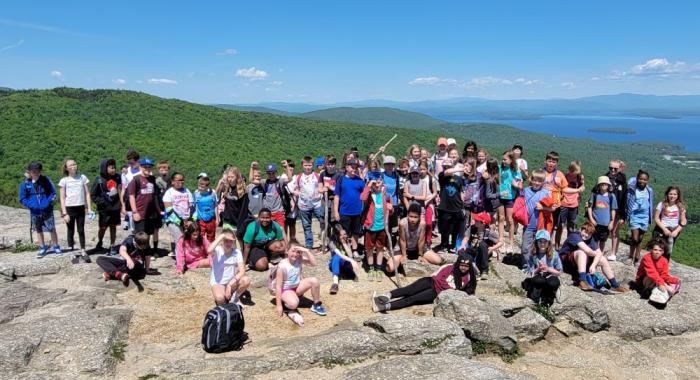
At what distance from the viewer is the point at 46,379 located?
5605 mm

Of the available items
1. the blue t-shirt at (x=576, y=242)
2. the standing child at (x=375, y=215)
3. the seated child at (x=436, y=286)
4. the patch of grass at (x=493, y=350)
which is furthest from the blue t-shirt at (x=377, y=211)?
the blue t-shirt at (x=576, y=242)

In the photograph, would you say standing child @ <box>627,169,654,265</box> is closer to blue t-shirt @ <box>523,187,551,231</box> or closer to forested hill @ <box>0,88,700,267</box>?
blue t-shirt @ <box>523,187,551,231</box>

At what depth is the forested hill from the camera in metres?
47.1

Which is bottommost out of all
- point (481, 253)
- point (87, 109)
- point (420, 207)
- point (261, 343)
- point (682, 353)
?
point (682, 353)

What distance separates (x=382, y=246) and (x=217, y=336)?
4.13 meters

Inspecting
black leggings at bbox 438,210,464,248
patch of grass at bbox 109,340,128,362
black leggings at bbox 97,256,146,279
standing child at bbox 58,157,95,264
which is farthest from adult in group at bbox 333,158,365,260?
standing child at bbox 58,157,95,264

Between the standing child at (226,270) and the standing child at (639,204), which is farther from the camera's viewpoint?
the standing child at (639,204)

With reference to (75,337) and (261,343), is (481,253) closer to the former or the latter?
(261,343)

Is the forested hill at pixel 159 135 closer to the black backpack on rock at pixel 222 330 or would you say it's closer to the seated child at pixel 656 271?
the seated child at pixel 656 271

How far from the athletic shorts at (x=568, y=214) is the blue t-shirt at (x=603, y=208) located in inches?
16.3

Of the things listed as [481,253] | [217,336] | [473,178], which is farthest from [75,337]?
[473,178]

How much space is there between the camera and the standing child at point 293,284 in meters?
7.84

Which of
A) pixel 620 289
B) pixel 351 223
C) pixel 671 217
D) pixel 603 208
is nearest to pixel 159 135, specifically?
pixel 351 223

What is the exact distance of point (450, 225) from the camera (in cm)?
1057
